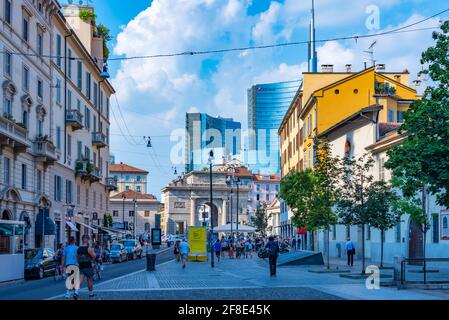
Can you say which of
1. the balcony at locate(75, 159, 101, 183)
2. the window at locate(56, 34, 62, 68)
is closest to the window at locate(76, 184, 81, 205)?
the balcony at locate(75, 159, 101, 183)

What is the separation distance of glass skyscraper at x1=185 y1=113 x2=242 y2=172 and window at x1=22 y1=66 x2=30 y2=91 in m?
71.1

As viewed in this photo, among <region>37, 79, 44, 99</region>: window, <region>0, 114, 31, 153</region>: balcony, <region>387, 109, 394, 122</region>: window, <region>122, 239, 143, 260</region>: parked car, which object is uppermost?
<region>37, 79, 44, 99</region>: window

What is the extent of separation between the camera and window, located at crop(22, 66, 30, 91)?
44.6m

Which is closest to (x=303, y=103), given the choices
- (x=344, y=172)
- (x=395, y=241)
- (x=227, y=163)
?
(x=395, y=241)

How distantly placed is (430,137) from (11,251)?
19.5 metres

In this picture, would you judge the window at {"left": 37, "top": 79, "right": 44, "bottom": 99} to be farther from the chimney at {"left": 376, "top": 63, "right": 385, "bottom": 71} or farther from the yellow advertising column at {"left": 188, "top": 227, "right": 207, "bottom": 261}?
the chimney at {"left": 376, "top": 63, "right": 385, "bottom": 71}

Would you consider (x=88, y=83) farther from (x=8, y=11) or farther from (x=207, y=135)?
(x=207, y=135)

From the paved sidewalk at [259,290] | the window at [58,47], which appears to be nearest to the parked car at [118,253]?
the window at [58,47]

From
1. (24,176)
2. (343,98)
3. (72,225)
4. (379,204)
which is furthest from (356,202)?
(343,98)

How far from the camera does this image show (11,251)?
32.8 m

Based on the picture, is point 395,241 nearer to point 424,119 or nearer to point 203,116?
point 424,119

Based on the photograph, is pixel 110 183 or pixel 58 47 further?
pixel 110 183

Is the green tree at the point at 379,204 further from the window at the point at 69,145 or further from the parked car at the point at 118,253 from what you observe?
the window at the point at 69,145
